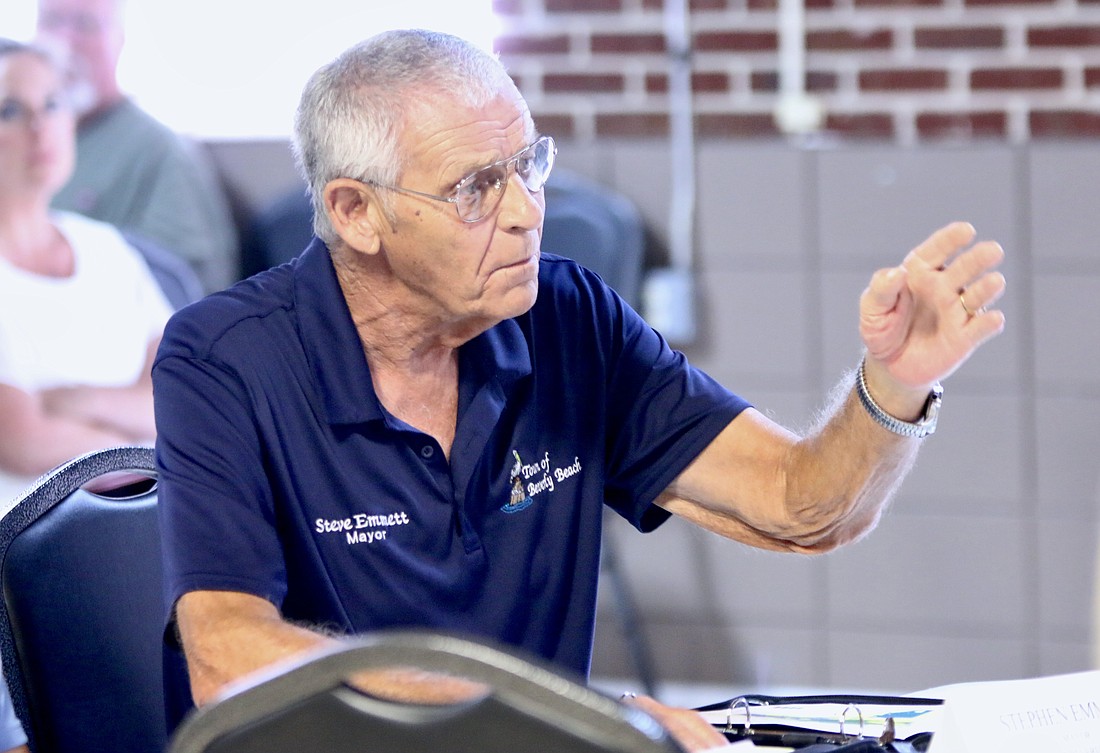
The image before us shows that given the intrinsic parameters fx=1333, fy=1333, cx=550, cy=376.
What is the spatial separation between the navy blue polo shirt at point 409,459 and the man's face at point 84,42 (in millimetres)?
1932

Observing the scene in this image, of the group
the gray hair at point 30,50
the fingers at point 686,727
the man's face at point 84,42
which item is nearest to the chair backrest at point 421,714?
A: the fingers at point 686,727

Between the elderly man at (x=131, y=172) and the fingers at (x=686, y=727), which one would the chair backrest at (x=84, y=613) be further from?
the elderly man at (x=131, y=172)

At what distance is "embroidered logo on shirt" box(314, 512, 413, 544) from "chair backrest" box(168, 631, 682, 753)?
0.68 m

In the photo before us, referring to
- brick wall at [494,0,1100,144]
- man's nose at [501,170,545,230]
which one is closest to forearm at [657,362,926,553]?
man's nose at [501,170,545,230]

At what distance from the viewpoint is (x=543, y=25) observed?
3.27 meters

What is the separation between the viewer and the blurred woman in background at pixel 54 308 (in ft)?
9.61

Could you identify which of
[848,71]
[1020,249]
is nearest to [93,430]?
[848,71]

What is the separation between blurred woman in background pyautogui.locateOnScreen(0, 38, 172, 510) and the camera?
293cm

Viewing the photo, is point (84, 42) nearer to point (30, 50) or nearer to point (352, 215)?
point (30, 50)

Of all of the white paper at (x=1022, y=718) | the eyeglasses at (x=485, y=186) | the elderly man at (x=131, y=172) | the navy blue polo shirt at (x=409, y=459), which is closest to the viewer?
the white paper at (x=1022, y=718)

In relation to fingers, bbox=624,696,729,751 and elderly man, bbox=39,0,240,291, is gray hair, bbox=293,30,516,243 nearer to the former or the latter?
fingers, bbox=624,696,729,751

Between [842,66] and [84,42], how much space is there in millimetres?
1859

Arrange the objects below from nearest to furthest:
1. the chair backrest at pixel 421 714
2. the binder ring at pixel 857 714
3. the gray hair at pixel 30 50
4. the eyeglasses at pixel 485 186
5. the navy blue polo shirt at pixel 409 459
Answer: the chair backrest at pixel 421 714
the binder ring at pixel 857 714
the navy blue polo shirt at pixel 409 459
the eyeglasses at pixel 485 186
the gray hair at pixel 30 50

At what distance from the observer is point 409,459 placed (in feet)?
5.02
